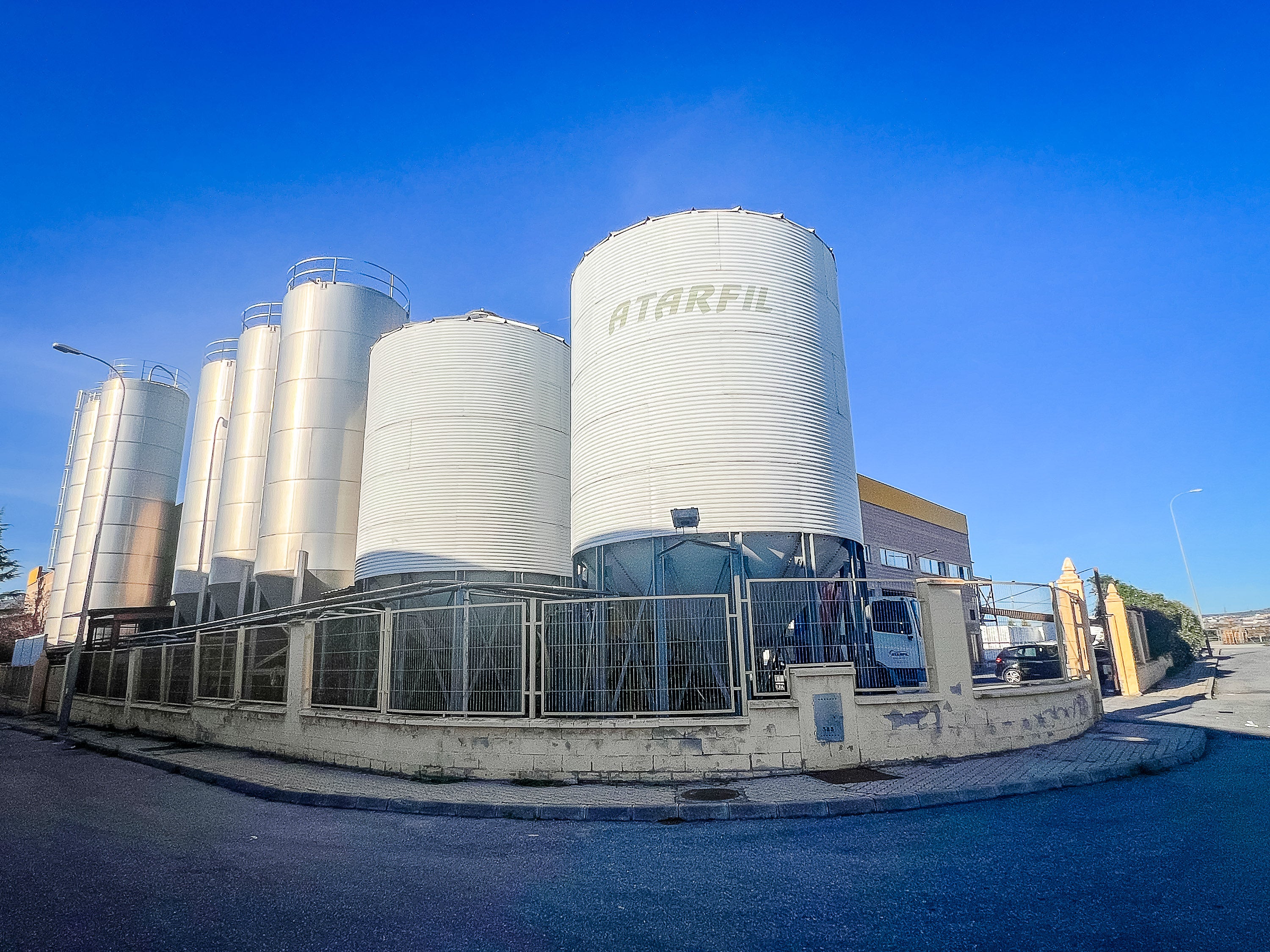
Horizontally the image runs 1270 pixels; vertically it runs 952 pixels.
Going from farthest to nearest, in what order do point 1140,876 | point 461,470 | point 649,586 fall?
1. point 461,470
2. point 649,586
3. point 1140,876

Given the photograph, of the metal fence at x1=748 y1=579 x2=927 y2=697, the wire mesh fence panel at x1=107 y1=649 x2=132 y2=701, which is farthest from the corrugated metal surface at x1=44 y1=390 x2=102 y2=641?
the metal fence at x1=748 y1=579 x2=927 y2=697

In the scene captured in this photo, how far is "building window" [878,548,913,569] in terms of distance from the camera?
3372cm

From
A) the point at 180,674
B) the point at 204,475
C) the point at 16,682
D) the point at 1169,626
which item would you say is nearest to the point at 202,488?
the point at 204,475

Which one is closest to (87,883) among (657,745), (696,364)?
(657,745)

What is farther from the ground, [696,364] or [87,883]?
[696,364]

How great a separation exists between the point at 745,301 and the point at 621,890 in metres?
12.7

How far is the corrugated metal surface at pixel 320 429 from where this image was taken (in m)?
25.4

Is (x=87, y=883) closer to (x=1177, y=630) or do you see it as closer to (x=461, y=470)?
(x=461, y=470)

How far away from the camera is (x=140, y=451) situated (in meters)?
39.5

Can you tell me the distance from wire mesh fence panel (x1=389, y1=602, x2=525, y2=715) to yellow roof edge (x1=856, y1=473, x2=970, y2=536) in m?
21.2

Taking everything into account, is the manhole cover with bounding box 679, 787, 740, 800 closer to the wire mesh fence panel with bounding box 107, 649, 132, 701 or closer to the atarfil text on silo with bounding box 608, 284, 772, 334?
the atarfil text on silo with bounding box 608, 284, 772, 334

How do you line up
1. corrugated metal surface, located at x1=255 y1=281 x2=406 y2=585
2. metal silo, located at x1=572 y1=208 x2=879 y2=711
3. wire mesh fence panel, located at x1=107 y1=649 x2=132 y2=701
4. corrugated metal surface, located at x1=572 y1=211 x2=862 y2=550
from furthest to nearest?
corrugated metal surface, located at x1=255 y1=281 x2=406 y2=585, wire mesh fence panel, located at x1=107 y1=649 x2=132 y2=701, corrugated metal surface, located at x1=572 y1=211 x2=862 y2=550, metal silo, located at x1=572 y1=208 x2=879 y2=711

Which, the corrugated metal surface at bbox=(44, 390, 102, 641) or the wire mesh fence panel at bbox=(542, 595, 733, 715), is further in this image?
the corrugated metal surface at bbox=(44, 390, 102, 641)

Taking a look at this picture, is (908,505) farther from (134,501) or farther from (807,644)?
(134,501)
